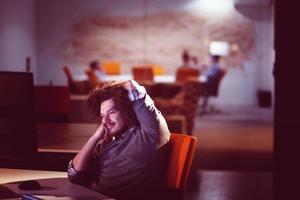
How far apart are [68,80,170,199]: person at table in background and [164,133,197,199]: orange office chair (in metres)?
0.16

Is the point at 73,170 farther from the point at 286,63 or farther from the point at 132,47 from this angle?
the point at 132,47

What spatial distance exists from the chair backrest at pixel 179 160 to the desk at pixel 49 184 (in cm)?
51

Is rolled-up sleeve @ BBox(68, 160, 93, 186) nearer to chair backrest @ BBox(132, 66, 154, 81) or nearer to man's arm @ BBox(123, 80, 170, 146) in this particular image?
man's arm @ BBox(123, 80, 170, 146)

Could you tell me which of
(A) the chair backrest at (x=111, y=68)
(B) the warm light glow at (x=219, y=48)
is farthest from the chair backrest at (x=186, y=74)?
(A) the chair backrest at (x=111, y=68)

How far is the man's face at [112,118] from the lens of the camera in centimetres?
303

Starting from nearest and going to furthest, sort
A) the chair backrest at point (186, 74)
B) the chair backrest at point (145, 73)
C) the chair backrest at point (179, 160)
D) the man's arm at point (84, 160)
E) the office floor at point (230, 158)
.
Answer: the man's arm at point (84, 160) → the chair backrest at point (179, 160) → the office floor at point (230, 158) → the chair backrest at point (186, 74) → the chair backrest at point (145, 73)

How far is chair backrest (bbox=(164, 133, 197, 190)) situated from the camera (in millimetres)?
3283

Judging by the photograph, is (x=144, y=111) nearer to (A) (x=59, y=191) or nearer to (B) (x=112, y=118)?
(B) (x=112, y=118)

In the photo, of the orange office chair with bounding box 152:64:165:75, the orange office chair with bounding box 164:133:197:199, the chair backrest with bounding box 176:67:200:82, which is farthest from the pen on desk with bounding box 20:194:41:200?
the orange office chair with bounding box 152:64:165:75

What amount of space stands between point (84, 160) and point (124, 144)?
0.80 feet

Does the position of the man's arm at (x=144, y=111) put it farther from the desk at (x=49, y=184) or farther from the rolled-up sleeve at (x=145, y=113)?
the desk at (x=49, y=184)

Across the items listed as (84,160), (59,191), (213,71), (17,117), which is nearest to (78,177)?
(84,160)

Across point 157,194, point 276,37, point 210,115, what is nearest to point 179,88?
point 210,115

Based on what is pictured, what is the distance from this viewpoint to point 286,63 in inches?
280
